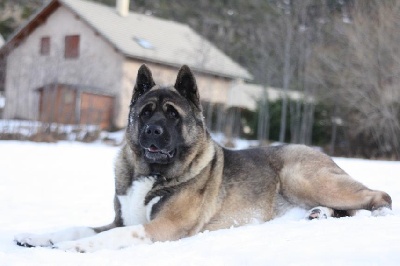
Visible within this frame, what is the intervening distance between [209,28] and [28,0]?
14995 mm

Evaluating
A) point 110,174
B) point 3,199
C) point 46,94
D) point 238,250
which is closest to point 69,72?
point 46,94

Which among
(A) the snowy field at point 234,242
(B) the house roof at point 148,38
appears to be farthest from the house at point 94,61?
(A) the snowy field at point 234,242

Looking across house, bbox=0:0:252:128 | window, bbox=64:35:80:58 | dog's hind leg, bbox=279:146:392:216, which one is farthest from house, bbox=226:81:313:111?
dog's hind leg, bbox=279:146:392:216

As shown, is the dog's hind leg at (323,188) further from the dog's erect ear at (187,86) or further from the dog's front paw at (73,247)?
the dog's front paw at (73,247)

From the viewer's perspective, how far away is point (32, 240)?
4.36 meters

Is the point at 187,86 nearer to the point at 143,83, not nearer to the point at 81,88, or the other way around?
the point at 143,83

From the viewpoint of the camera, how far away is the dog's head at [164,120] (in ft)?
15.3

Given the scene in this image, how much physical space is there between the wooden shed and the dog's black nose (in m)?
16.7

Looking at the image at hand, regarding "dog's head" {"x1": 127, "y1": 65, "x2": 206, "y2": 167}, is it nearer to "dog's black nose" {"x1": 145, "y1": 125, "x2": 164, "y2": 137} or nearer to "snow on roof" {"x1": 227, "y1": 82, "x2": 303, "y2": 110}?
"dog's black nose" {"x1": 145, "y1": 125, "x2": 164, "y2": 137}

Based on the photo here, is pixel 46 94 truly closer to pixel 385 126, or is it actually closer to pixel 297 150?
pixel 385 126

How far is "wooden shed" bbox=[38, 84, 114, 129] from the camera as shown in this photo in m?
22.5

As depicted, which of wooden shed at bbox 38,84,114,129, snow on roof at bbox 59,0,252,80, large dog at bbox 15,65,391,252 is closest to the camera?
large dog at bbox 15,65,391,252

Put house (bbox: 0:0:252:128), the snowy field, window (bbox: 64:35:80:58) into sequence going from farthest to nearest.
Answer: window (bbox: 64:35:80:58) → house (bbox: 0:0:252:128) → the snowy field

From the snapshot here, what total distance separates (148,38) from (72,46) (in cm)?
447
